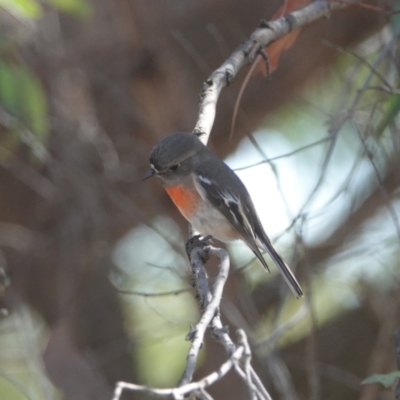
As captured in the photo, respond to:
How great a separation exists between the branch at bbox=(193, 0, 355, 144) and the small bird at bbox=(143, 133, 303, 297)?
357 millimetres

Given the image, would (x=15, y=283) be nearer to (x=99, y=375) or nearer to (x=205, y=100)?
(x=99, y=375)

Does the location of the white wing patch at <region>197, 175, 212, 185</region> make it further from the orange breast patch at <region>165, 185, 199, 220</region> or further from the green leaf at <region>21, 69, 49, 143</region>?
the green leaf at <region>21, 69, 49, 143</region>

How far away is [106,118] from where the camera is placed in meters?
6.02

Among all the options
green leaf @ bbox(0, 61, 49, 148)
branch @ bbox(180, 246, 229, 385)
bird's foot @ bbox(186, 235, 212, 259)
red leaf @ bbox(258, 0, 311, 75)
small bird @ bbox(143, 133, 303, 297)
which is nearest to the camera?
branch @ bbox(180, 246, 229, 385)

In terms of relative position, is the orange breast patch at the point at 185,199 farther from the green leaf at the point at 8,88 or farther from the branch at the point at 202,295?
the green leaf at the point at 8,88

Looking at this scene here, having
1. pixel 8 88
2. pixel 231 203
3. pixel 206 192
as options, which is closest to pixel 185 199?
pixel 206 192

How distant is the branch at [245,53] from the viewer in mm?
3305

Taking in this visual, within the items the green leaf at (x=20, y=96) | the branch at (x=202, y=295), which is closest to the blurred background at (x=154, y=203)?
the green leaf at (x=20, y=96)

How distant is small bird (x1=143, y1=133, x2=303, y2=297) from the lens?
3.76m

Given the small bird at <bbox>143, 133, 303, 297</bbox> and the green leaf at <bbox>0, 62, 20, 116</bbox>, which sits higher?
the green leaf at <bbox>0, 62, 20, 116</bbox>

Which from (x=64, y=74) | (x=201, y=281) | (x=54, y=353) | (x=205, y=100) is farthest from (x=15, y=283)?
(x=201, y=281)

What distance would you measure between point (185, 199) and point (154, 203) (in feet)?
6.57

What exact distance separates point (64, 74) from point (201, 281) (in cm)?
356

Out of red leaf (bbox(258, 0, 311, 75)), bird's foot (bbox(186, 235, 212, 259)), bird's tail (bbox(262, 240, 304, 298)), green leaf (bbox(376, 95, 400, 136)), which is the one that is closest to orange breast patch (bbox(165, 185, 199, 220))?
bird's foot (bbox(186, 235, 212, 259))
